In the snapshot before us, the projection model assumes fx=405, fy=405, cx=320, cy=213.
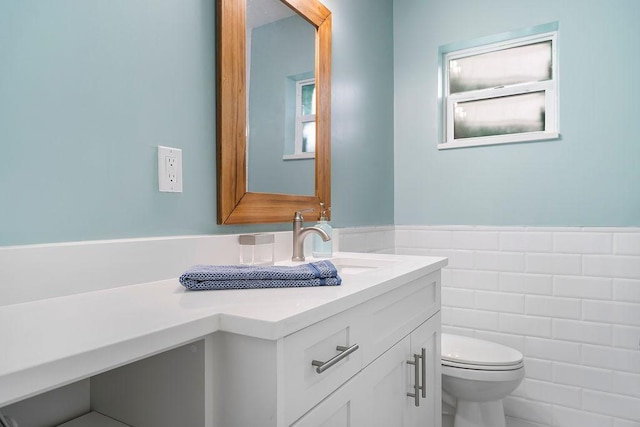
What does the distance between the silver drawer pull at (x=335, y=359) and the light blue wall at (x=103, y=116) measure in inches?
21.7

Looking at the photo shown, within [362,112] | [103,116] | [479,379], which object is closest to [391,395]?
[479,379]

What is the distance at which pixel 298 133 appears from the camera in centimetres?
157

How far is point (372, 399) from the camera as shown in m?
0.97

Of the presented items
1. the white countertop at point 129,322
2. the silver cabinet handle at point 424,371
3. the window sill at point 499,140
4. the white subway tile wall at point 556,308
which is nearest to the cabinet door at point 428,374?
the silver cabinet handle at point 424,371

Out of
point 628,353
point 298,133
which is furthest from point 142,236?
point 628,353

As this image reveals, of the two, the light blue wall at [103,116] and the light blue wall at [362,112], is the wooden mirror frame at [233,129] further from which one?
the light blue wall at [362,112]

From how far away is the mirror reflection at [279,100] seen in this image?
1335 mm

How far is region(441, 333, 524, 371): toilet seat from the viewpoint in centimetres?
165

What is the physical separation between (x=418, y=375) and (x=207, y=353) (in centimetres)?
76

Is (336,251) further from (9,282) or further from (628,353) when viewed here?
(628,353)

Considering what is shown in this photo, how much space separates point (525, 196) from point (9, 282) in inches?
81.2

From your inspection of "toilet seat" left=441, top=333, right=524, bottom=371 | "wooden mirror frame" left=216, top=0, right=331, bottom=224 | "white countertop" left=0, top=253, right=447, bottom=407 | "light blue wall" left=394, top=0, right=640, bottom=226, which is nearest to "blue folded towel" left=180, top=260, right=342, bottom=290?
"white countertop" left=0, top=253, right=447, bottom=407

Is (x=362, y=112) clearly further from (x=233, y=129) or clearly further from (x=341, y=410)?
(x=341, y=410)

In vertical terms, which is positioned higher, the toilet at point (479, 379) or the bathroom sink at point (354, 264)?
the bathroom sink at point (354, 264)
